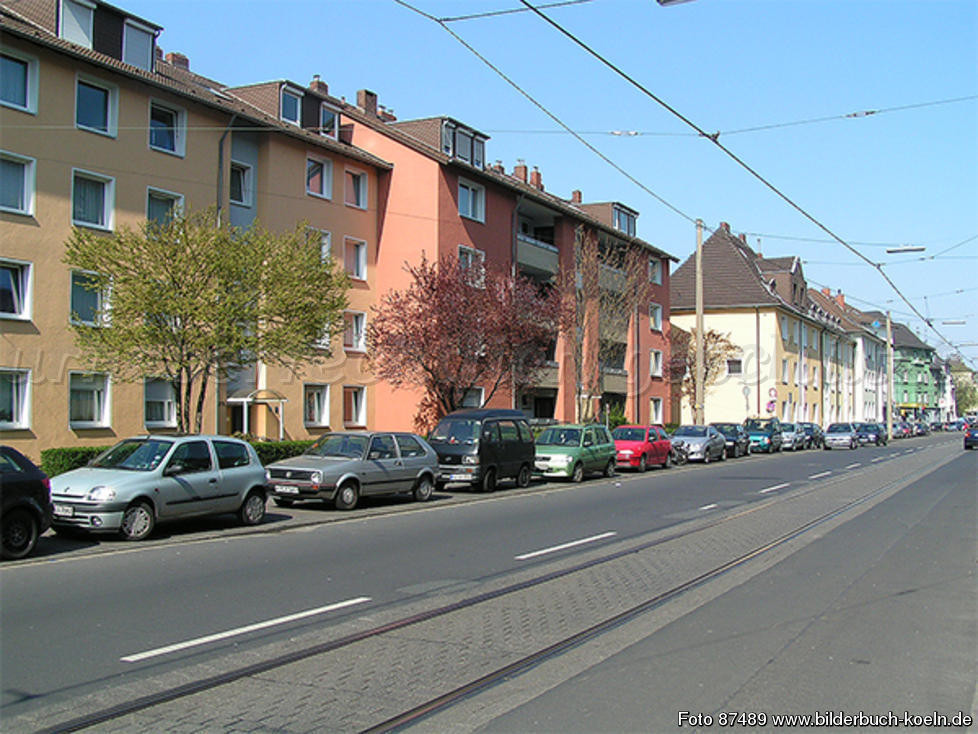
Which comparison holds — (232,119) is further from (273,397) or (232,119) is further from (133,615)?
(133,615)

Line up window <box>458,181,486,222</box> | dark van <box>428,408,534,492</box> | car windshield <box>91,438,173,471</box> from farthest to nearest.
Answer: window <box>458,181,486,222</box>
dark van <box>428,408,534,492</box>
car windshield <box>91,438,173,471</box>

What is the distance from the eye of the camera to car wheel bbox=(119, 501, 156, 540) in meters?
12.2

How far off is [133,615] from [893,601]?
22.8ft

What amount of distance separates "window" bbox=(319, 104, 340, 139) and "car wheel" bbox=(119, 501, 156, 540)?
20.9m

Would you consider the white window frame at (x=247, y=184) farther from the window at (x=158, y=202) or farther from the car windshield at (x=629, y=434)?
the car windshield at (x=629, y=434)

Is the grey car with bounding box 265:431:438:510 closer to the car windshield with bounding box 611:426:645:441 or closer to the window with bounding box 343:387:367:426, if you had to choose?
the car windshield with bounding box 611:426:645:441

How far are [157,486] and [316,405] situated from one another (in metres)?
17.0

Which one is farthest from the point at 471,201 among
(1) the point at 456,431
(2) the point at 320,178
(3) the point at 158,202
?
(1) the point at 456,431

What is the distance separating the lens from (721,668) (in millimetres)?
6293

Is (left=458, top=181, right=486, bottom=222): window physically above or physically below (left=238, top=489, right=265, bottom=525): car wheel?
above

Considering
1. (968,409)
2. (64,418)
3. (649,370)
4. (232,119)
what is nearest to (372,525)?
(64,418)

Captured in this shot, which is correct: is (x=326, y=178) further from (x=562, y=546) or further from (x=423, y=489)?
(x=562, y=546)

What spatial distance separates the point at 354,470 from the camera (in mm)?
16609

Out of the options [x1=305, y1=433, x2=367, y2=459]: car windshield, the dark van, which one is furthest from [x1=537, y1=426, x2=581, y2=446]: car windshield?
[x1=305, y1=433, x2=367, y2=459]: car windshield
